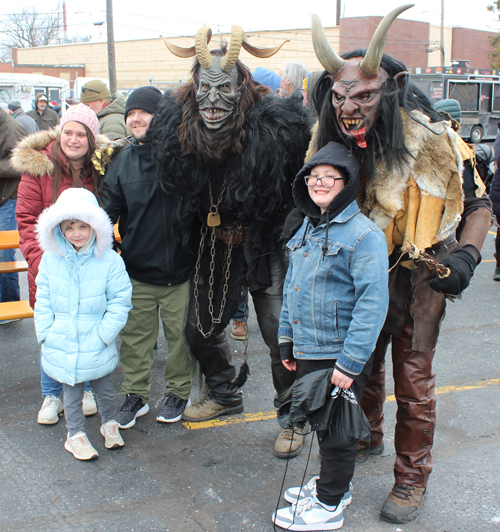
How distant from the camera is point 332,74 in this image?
2551 millimetres

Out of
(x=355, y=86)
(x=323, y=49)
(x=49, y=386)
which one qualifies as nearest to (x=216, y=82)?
(x=323, y=49)

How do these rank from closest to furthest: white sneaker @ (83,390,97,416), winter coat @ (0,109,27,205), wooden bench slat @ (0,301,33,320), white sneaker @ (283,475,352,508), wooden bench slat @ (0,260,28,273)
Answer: white sneaker @ (283,475,352,508) → white sneaker @ (83,390,97,416) → wooden bench slat @ (0,301,33,320) → wooden bench slat @ (0,260,28,273) → winter coat @ (0,109,27,205)

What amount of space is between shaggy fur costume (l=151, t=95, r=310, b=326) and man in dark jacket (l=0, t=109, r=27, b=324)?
2.41 metres

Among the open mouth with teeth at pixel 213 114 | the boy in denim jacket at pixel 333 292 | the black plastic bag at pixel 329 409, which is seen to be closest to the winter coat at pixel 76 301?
the open mouth with teeth at pixel 213 114

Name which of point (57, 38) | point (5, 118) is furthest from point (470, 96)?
point (57, 38)

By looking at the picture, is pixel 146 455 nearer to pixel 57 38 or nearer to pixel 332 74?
pixel 332 74

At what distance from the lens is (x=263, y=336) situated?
139 inches

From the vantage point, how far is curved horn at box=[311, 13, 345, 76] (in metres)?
2.43

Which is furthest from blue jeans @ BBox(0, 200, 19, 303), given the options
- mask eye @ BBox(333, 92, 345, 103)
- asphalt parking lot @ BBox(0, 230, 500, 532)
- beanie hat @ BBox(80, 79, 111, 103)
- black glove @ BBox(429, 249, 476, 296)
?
black glove @ BBox(429, 249, 476, 296)

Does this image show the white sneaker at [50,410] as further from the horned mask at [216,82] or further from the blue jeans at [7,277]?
the horned mask at [216,82]

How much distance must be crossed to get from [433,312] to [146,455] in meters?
1.83

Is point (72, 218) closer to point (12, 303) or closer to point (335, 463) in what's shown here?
point (12, 303)

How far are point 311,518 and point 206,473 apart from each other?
71 centimetres

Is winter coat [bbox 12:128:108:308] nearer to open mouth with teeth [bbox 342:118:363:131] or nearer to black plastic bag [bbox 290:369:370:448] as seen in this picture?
open mouth with teeth [bbox 342:118:363:131]
